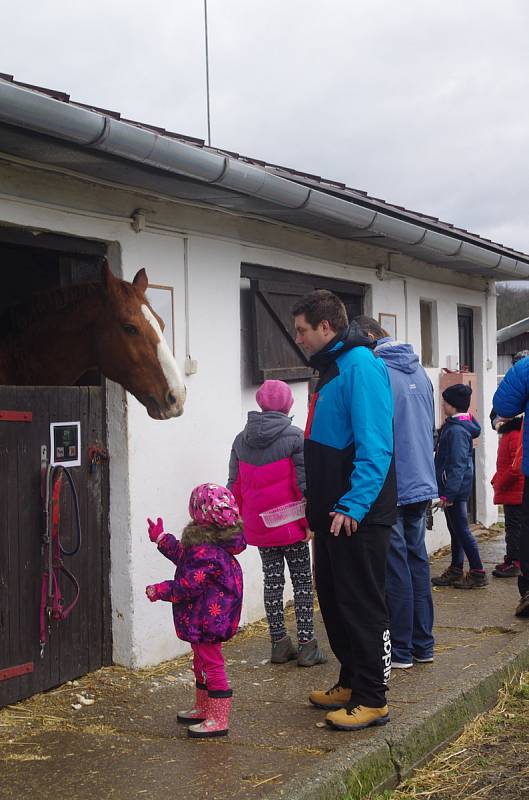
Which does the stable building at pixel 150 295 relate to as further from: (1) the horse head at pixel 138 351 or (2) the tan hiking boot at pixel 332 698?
(2) the tan hiking boot at pixel 332 698

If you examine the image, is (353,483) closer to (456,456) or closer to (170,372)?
(170,372)

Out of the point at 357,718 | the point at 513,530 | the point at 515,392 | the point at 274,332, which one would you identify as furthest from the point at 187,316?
the point at 513,530

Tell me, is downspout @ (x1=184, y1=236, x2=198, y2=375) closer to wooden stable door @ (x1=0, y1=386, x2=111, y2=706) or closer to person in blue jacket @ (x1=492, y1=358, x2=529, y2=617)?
wooden stable door @ (x1=0, y1=386, x2=111, y2=706)

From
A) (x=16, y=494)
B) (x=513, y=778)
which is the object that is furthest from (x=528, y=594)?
(x=16, y=494)

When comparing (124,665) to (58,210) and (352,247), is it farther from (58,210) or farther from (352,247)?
(352,247)

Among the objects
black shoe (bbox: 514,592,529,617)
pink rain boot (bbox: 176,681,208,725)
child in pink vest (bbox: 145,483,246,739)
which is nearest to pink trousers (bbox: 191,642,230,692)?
child in pink vest (bbox: 145,483,246,739)

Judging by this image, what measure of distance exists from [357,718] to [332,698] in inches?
17.0

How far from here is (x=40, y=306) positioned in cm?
522

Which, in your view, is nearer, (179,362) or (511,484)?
(179,362)

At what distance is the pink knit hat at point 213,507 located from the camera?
434 centimetres

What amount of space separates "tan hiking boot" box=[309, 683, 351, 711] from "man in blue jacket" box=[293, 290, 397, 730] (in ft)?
0.83

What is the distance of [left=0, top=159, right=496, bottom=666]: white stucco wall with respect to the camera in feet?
17.9

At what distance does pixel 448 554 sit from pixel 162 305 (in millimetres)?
5131

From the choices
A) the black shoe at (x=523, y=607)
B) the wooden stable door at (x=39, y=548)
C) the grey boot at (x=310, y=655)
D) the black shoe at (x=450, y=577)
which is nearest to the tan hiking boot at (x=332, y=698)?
the grey boot at (x=310, y=655)
